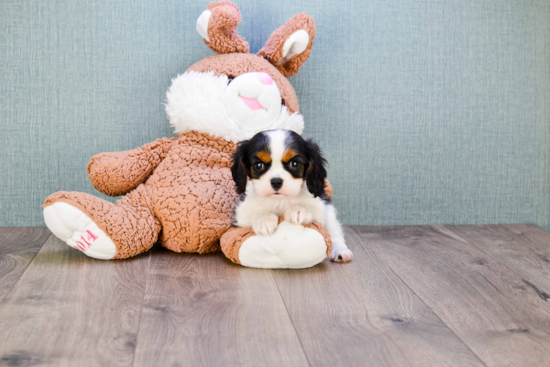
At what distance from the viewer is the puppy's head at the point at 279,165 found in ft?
5.03

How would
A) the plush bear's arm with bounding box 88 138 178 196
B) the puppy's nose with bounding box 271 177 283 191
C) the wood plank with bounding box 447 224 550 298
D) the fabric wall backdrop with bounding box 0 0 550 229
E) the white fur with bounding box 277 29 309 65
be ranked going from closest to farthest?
the puppy's nose with bounding box 271 177 283 191 < the wood plank with bounding box 447 224 550 298 < the plush bear's arm with bounding box 88 138 178 196 < the white fur with bounding box 277 29 309 65 < the fabric wall backdrop with bounding box 0 0 550 229

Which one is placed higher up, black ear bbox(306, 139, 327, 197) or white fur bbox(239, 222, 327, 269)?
black ear bbox(306, 139, 327, 197)

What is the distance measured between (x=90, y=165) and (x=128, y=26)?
633 millimetres

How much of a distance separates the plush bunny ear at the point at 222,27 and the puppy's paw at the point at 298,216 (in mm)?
716

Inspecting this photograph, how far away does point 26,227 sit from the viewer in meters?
2.15

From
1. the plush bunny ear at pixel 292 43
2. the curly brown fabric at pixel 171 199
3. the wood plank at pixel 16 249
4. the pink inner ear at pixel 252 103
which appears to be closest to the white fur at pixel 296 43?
the plush bunny ear at pixel 292 43

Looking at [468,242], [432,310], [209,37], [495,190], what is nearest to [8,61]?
[209,37]

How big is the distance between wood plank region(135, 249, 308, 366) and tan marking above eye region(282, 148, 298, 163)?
359 millimetres

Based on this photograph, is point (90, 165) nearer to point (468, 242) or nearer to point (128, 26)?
point (128, 26)

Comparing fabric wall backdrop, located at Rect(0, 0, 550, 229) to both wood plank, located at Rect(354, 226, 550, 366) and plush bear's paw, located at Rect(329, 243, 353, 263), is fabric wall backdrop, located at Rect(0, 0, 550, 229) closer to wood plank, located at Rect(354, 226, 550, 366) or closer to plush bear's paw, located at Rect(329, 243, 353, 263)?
wood plank, located at Rect(354, 226, 550, 366)

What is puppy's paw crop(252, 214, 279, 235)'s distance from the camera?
1.59 meters

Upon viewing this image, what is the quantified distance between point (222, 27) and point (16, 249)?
108 cm

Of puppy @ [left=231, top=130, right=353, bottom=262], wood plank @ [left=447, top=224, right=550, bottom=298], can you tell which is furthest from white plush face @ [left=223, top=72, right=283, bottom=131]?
wood plank @ [left=447, top=224, right=550, bottom=298]

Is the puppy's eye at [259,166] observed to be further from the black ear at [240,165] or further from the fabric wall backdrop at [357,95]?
the fabric wall backdrop at [357,95]
